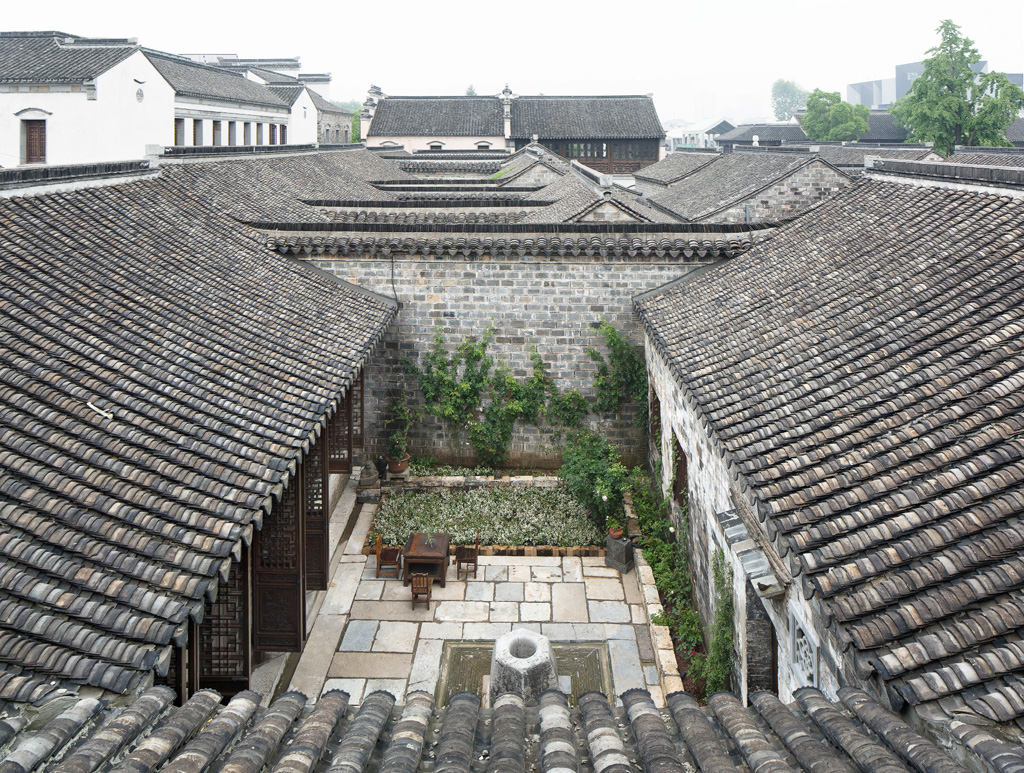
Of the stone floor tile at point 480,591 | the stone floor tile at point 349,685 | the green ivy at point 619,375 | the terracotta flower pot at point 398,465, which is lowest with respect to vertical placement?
the stone floor tile at point 349,685

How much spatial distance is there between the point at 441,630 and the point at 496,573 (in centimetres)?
165

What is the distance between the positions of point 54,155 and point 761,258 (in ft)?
85.0

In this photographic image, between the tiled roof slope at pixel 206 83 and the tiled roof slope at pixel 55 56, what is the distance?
1534 millimetres

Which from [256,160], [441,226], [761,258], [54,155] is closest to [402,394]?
[441,226]

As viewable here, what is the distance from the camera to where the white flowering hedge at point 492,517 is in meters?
13.1

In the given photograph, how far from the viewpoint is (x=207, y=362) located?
A: 8.99 meters

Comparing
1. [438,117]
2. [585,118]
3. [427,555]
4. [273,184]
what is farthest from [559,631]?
[438,117]

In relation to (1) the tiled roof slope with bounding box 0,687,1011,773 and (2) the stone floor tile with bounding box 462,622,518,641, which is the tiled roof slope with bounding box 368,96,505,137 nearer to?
(2) the stone floor tile with bounding box 462,622,518,641

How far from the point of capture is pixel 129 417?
715 cm

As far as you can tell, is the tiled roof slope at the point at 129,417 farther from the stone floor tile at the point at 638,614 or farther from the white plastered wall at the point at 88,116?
the white plastered wall at the point at 88,116

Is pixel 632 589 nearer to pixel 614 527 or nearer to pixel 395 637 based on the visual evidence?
pixel 614 527

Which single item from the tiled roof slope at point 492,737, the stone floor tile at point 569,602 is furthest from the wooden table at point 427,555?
the tiled roof slope at point 492,737

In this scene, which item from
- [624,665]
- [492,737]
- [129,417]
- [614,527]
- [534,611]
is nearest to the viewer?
[492,737]

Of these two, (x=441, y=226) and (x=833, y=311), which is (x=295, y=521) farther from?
(x=441, y=226)
